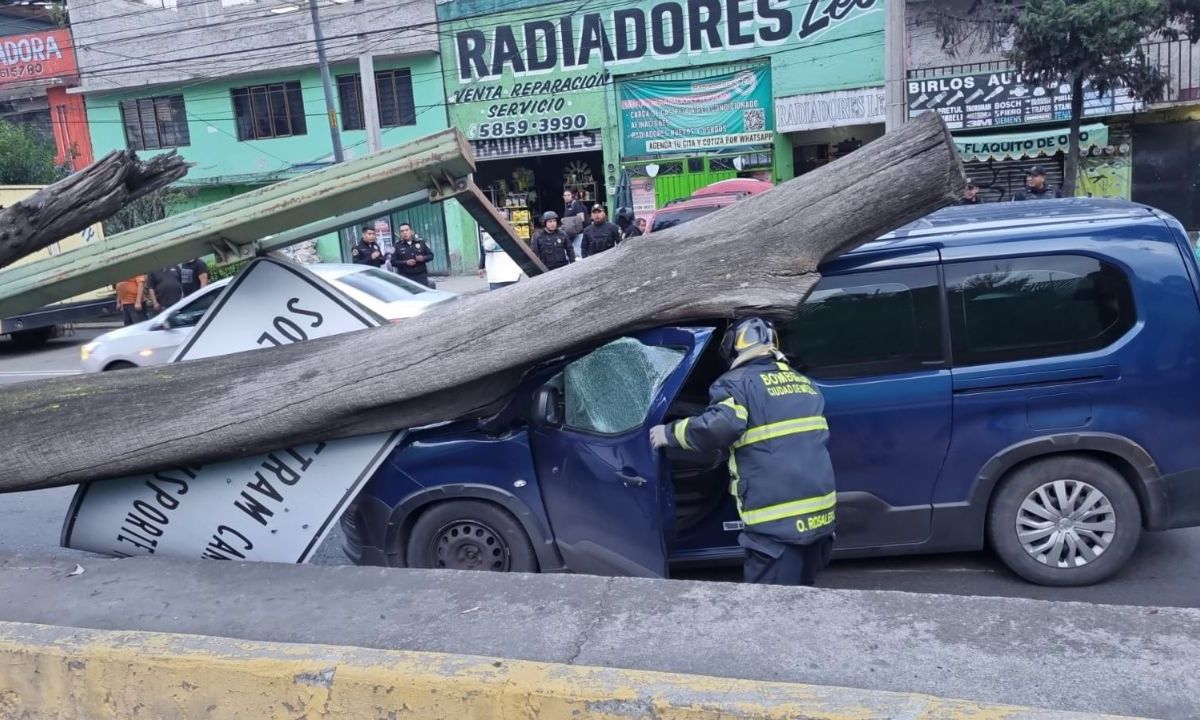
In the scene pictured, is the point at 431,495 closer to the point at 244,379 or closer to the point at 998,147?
the point at 244,379

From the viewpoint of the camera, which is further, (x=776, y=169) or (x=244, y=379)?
(x=776, y=169)

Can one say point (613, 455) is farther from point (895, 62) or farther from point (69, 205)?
point (895, 62)

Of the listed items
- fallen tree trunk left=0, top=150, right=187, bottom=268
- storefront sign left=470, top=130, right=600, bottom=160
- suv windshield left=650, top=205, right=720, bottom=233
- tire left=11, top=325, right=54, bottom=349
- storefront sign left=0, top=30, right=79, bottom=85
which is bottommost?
tire left=11, top=325, right=54, bottom=349

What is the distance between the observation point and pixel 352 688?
2730 millimetres

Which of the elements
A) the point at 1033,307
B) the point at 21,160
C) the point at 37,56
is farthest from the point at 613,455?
the point at 37,56

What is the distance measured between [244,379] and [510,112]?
20447 mm

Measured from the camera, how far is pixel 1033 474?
4.50 m

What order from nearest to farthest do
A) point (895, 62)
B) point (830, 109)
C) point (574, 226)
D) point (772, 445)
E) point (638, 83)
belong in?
point (772, 445) → point (574, 226) → point (895, 62) → point (830, 109) → point (638, 83)

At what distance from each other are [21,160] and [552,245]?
15.9 m

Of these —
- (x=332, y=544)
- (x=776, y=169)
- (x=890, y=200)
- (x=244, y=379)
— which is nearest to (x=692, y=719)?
(x=890, y=200)

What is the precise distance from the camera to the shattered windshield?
14.0ft

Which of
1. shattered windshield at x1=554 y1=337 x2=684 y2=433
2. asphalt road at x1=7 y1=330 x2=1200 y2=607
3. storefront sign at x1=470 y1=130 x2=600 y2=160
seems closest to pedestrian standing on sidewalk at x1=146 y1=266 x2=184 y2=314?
asphalt road at x1=7 y1=330 x2=1200 y2=607

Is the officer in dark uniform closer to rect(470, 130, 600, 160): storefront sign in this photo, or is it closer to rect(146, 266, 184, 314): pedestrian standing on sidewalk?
rect(146, 266, 184, 314): pedestrian standing on sidewalk

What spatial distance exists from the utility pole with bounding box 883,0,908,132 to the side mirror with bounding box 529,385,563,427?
50.5ft
